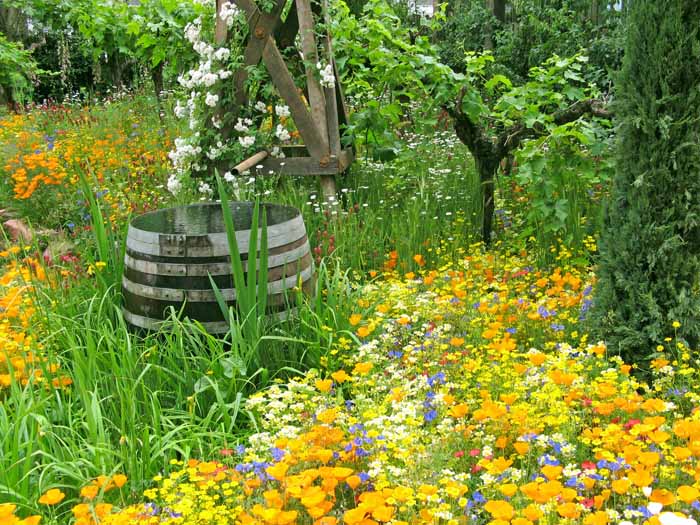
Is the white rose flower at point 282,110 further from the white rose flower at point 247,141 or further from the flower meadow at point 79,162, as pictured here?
the flower meadow at point 79,162

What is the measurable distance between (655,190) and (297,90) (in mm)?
3020

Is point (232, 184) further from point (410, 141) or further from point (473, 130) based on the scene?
point (410, 141)

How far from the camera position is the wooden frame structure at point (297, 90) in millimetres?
5441

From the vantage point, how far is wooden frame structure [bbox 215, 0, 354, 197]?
5441mm

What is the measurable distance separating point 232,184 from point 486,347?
9.47ft

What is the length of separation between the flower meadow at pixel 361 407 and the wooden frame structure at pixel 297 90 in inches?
29.5

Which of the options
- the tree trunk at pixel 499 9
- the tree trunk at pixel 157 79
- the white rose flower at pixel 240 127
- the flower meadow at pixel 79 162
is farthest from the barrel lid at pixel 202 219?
the tree trunk at pixel 499 9

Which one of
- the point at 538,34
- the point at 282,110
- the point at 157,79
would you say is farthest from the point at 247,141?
the point at 538,34

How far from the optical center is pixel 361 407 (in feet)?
9.05

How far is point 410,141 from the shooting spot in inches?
289

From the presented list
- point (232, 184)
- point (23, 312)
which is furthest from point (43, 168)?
point (23, 312)

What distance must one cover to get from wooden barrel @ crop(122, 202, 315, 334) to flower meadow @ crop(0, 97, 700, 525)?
5.0 inches

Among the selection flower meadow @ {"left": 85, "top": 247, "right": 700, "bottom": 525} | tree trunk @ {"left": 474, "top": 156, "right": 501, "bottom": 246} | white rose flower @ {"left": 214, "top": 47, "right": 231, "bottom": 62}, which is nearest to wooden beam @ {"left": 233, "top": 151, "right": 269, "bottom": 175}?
white rose flower @ {"left": 214, "top": 47, "right": 231, "bottom": 62}

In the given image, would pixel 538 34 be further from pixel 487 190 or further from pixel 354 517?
pixel 354 517
